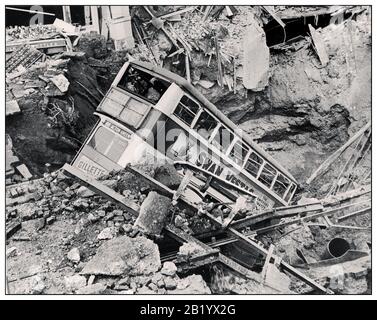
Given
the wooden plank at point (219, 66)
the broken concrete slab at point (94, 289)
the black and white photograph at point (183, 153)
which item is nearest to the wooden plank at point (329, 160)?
the black and white photograph at point (183, 153)

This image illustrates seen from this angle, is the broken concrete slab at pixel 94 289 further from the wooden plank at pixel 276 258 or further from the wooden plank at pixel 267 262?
the wooden plank at pixel 267 262

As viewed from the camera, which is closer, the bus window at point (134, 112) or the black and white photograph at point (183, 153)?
the black and white photograph at point (183, 153)

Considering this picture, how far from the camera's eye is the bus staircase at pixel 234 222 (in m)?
5.04

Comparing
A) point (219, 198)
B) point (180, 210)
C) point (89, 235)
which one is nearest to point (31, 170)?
point (89, 235)

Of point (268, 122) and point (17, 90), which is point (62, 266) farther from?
point (268, 122)

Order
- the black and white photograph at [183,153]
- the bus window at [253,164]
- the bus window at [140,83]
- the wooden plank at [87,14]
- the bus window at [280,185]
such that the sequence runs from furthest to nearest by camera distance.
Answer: the bus window at [280,185], the bus window at [253,164], the bus window at [140,83], the wooden plank at [87,14], the black and white photograph at [183,153]

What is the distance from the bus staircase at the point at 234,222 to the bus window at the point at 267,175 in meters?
0.67

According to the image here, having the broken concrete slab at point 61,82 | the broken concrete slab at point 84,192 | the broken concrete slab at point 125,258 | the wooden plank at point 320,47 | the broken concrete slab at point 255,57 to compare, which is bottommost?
the broken concrete slab at point 125,258

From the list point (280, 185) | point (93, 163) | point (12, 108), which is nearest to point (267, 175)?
point (280, 185)

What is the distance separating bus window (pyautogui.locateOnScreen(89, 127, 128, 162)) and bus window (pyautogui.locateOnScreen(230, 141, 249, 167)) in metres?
1.68

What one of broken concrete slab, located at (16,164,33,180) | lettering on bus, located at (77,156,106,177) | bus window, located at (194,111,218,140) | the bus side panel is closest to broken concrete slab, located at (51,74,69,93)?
the bus side panel

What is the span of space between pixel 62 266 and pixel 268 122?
14.1 feet

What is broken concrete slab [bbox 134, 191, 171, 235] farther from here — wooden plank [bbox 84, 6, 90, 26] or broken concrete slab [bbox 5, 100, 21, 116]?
wooden plank [bbox 84, 6, 90, 26]

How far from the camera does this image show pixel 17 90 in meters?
5.55
